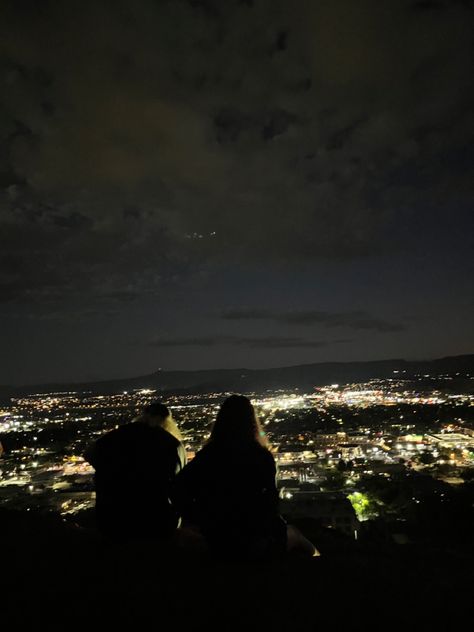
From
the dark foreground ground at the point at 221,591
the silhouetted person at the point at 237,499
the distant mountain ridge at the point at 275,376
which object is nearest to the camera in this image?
the dark foreground ground at the point at 221,591

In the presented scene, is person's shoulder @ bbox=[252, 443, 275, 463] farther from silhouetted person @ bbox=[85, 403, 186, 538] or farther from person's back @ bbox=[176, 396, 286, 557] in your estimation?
silhouetted person @ bbox=[85, 403, 186, 538]

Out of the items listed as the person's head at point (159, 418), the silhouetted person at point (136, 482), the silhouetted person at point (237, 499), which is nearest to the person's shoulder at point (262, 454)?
the silhouetted person at point (237, 499)

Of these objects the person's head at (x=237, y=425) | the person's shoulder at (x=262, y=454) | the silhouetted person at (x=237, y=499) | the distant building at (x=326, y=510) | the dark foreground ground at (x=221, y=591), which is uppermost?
the person's head at (x=237, y=425)

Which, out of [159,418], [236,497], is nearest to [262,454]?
[236,497]

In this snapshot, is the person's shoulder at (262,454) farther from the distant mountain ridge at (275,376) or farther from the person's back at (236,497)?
the distant mountain ridge at (275,376)

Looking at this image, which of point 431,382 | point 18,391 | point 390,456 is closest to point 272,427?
point 390,456

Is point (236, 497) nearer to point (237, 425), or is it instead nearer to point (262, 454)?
point (262, 454)

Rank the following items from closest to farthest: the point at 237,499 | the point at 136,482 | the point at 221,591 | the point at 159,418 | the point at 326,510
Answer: the point at 221,591
the point at 237,499
the point at 136,482
the point at 159,418
the point at 326,510
